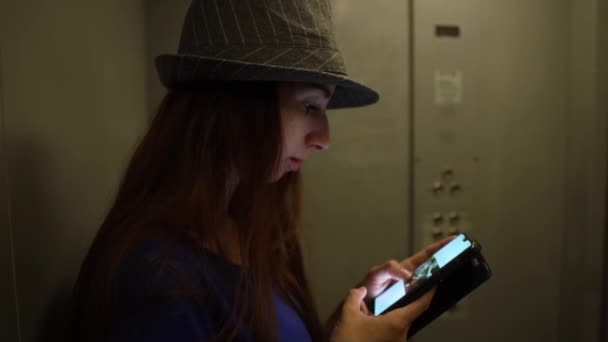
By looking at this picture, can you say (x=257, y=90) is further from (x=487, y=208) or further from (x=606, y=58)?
(x=606, y=58)

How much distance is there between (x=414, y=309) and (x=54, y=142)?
1.82 ft

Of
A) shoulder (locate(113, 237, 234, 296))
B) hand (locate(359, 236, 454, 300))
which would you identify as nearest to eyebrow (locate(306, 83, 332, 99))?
shoulder (locate(113, 237, 234, 296))

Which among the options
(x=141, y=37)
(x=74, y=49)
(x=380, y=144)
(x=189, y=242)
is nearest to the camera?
(x=189, y=242)

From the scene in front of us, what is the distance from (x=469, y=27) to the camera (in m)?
1.10

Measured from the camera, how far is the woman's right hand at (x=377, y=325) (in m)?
0.49

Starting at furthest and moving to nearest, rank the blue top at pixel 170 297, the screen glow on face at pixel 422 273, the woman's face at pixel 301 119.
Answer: the screen glow on face at pixel 422 273 < the woman's face at pixel 301 119 < the blue top at pixel 170 297

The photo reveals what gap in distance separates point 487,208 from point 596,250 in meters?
0.31

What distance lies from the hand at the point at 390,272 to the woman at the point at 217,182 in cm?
20

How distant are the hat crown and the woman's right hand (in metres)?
0.37

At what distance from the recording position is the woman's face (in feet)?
1.52

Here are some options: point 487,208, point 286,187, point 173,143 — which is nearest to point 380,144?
point 487,208

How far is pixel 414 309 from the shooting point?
20.9 inches

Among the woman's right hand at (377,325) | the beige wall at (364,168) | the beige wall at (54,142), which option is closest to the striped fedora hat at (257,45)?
the beige wall at (54,142)

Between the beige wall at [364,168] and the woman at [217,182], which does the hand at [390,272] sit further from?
the beige wall at [364,168]
